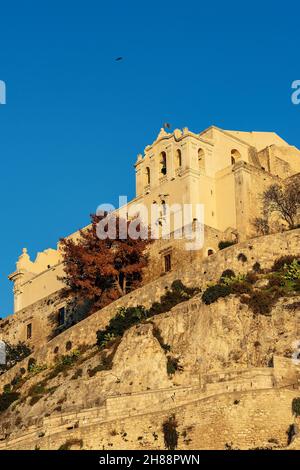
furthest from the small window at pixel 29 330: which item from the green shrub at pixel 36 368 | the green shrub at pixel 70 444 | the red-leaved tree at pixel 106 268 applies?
the green shrub at pixel 70 444

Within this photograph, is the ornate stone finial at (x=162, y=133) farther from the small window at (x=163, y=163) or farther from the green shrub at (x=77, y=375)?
the green shrub at (x=77, y=375)

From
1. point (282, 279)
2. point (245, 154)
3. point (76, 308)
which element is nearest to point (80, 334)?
point (76, 308)

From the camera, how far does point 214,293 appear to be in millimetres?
53500

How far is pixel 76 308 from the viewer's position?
70125 millimetres

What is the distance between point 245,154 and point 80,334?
17710 mm

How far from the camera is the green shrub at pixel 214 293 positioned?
53.2m

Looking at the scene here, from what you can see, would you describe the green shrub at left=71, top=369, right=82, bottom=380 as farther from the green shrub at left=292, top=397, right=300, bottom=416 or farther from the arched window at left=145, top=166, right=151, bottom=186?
the arched window at left=145, top=166, right=151, bottom=186

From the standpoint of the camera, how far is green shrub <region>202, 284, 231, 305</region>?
175 ft

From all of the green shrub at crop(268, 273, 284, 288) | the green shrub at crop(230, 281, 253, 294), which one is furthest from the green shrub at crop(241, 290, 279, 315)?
the green shrub at crop(268, 273, 284, 288)

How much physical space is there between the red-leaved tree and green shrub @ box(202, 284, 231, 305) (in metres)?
11.4

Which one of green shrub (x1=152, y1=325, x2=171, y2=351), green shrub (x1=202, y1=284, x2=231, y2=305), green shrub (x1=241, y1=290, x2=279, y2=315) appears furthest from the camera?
green shrub (x1=202, y1=284, x2=231, y2=305)

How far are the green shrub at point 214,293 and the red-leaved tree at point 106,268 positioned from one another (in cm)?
1143

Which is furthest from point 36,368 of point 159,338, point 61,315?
point 159,338
